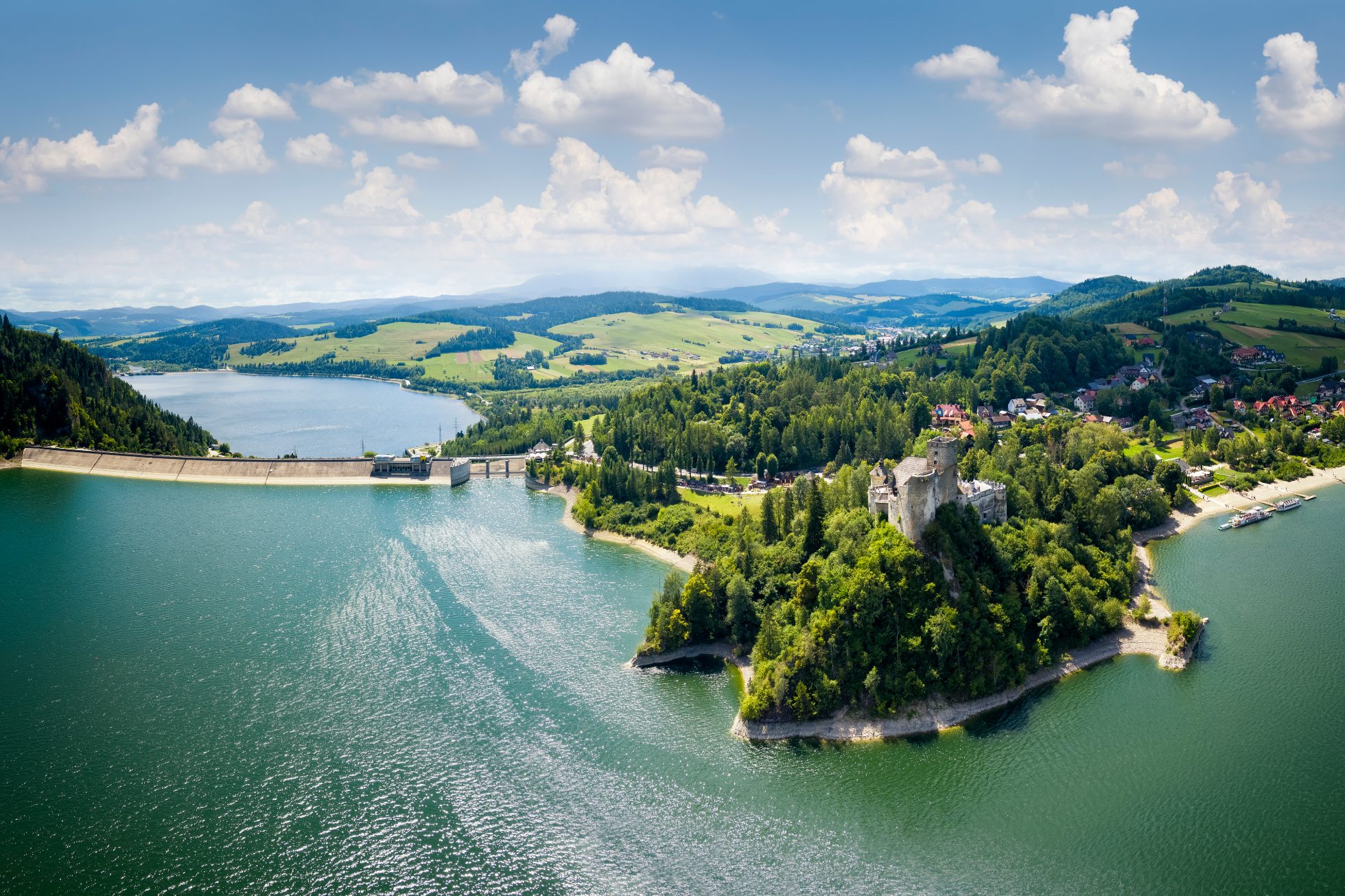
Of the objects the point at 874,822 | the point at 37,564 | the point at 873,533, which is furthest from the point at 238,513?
the point at 874,822

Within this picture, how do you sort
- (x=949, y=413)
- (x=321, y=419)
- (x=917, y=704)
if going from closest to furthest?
(x=917, y=704)
(x=949, y=413)
(x=321, y=419)

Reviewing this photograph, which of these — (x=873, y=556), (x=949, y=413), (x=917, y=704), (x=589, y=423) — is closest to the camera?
(x=917, y=704)

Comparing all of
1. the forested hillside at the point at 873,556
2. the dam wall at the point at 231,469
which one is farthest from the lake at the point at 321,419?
the forested hillside at the point at 873,556

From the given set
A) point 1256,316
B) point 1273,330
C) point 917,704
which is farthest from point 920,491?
point 1256,316

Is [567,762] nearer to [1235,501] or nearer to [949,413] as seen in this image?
[1235,501]

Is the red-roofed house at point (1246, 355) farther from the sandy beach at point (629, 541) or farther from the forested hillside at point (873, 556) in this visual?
the sandy beach at point (629, 541)

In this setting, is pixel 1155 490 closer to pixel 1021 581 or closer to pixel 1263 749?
pixel 1021 581
